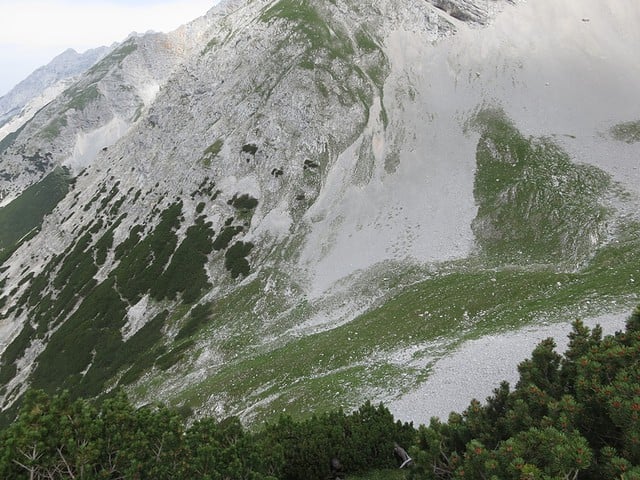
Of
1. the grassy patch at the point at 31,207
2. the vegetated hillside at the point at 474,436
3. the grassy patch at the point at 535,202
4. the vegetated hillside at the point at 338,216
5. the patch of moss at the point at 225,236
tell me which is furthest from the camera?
the grassy patch at the point at 31,207

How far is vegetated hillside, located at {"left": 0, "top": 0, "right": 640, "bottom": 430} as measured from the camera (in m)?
38.7

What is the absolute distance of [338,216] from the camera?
64.0 metres

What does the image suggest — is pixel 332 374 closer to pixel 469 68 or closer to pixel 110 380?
pixel 110 380

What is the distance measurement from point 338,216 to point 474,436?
52.7 metres

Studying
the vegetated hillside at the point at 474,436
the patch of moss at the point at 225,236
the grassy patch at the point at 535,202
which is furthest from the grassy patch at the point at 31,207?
the vegetated hillside at the point at 474,436

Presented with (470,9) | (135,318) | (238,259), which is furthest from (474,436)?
(470,9)

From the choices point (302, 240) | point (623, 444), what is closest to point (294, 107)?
point (302, 240)

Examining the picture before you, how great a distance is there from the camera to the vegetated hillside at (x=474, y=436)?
8.81m

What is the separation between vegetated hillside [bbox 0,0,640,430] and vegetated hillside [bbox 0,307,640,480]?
17.3 meters

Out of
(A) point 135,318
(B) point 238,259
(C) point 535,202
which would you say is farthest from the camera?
(B) point 238,259

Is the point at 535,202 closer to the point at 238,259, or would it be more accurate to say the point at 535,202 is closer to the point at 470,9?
the point at 238,259

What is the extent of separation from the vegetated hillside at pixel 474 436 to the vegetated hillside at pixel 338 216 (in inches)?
681

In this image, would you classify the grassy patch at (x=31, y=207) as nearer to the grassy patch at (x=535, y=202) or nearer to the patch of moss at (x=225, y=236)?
the patch of moss at (x=225, y=236)

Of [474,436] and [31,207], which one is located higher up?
[31,207]
